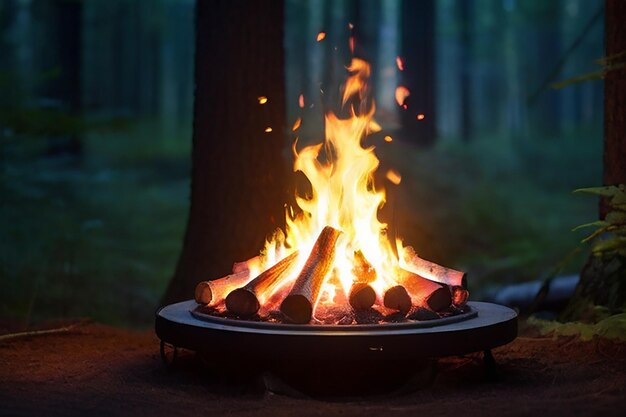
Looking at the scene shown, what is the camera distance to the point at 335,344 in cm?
458

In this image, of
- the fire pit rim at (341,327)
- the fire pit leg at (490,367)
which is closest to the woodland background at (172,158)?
the fire pit rim at (341,327)

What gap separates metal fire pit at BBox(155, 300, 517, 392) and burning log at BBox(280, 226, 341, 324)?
0.48 feet

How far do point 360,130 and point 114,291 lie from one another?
5.69 metres

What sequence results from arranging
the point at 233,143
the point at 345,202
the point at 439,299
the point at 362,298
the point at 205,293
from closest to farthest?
the point at 362,298 < the point at 439,299 < the point at 205,293 < the point at 345,202 < the point at 233,143

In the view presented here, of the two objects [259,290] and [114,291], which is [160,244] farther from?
[259,290]

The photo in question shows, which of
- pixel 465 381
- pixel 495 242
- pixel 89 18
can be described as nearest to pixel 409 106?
pixel 495 242

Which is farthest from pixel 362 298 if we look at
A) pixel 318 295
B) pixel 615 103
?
pixel 615 103

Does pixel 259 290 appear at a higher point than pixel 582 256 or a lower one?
higher

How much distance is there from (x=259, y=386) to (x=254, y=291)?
2.12 ft

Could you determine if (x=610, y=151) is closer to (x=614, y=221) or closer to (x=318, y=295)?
(x=614, y=221)

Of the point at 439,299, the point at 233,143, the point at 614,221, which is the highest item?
the point at 233,143

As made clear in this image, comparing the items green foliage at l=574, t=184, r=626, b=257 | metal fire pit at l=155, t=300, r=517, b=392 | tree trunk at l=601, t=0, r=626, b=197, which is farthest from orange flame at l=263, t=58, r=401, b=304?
tree trunk at l=601, t=0, r=626, b=197

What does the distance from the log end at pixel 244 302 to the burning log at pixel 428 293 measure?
1.14m

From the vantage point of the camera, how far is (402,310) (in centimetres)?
511
